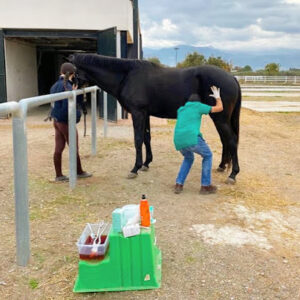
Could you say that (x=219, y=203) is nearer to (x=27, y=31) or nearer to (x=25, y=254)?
(x=25, y=254)

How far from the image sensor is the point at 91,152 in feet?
23.3

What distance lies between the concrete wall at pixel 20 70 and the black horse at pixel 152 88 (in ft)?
26.3

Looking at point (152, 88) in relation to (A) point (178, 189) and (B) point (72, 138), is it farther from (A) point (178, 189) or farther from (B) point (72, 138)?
(A) point (178, 189)

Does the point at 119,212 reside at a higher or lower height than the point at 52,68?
lower

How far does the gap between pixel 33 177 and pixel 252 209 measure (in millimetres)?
3062

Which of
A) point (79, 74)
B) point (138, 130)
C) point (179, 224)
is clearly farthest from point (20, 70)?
point (179, 224)

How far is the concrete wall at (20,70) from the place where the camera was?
1272 centimetres

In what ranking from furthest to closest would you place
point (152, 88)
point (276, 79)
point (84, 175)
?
1. point (276, 79)
2. point (84, 175)
3. point (152, 88)

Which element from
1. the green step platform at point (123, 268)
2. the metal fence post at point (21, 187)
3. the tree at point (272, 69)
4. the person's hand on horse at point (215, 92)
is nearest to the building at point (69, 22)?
the person's hand on horse at point (215, 92)

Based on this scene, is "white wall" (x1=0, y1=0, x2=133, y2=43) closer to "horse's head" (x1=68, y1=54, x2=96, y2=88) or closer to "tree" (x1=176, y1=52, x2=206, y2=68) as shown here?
"horse's head" (x1=68, y1=54, x2=96, y2=88)

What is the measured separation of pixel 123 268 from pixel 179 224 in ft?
4.10

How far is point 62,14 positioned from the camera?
1135 cm

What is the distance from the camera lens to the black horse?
16.9ft

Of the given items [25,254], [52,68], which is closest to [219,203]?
[25,254]
